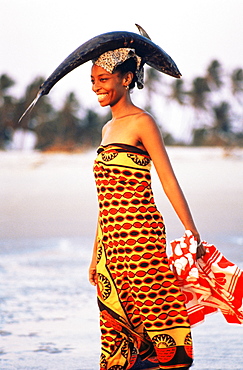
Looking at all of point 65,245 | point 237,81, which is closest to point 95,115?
point 237,81

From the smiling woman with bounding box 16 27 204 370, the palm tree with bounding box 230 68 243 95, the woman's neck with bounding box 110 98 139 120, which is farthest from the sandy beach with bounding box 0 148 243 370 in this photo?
the palm tree with bounding box 230 68 243 95

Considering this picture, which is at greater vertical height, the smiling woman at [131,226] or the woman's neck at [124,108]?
the woman's neck at [124,108]

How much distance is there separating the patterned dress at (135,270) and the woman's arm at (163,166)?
60 mm

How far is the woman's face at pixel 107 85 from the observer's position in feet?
12.5

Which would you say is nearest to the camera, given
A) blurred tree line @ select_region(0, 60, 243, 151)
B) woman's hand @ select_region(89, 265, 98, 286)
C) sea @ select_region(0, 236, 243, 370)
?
woman's hand @ select_region(89, 265, 98, 286)

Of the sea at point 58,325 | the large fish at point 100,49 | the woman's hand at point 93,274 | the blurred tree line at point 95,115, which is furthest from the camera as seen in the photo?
the blurred tree line at point 95,115

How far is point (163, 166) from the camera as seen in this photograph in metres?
3.73

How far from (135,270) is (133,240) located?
0.44ft

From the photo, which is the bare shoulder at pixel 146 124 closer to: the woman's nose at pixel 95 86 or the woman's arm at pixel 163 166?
the woman's arm at pixel 163 166

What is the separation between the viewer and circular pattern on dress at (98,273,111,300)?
380 centimetres

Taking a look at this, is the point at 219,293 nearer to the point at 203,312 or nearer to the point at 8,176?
the point at 203,312

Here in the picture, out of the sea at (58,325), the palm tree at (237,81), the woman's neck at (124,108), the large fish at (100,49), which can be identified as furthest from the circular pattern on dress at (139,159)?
the palm tree at (237,81)

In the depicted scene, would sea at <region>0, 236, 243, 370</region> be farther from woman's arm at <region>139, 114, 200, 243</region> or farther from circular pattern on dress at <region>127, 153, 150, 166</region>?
circular pattern on dress at <region>127, 153, 150, 166</region>

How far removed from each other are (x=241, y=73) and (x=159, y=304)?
31.8 metres
